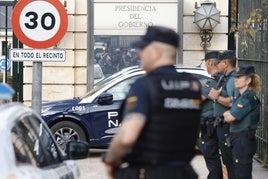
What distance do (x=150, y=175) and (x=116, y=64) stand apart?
604 inches

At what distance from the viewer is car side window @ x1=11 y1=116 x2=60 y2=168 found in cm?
536

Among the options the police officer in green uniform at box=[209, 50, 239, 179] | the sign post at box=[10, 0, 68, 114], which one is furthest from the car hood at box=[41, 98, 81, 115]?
the sign post at box=[10, 0, 68, 114]

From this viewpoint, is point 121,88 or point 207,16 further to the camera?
point 207,16

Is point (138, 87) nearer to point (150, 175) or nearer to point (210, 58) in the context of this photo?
point (150, 175)

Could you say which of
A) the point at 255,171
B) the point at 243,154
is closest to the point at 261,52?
the point at 255,171

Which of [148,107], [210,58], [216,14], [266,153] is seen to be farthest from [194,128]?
[216,14]

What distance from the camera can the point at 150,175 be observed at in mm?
5113

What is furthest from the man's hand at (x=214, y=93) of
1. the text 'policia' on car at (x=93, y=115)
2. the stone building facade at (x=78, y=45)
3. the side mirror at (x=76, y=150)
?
the stone building facade at (x=78, y=45)

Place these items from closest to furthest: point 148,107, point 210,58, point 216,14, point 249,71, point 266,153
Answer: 1. point 148,107
2. point 249,71
3. point 210,58
4. point 266,153
5. point 216,14

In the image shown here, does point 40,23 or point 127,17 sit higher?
point 127,17

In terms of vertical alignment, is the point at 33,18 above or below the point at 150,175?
above

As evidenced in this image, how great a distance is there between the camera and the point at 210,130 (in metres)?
10.6

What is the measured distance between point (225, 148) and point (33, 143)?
193 inches

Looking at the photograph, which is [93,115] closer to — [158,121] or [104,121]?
[104,121]
